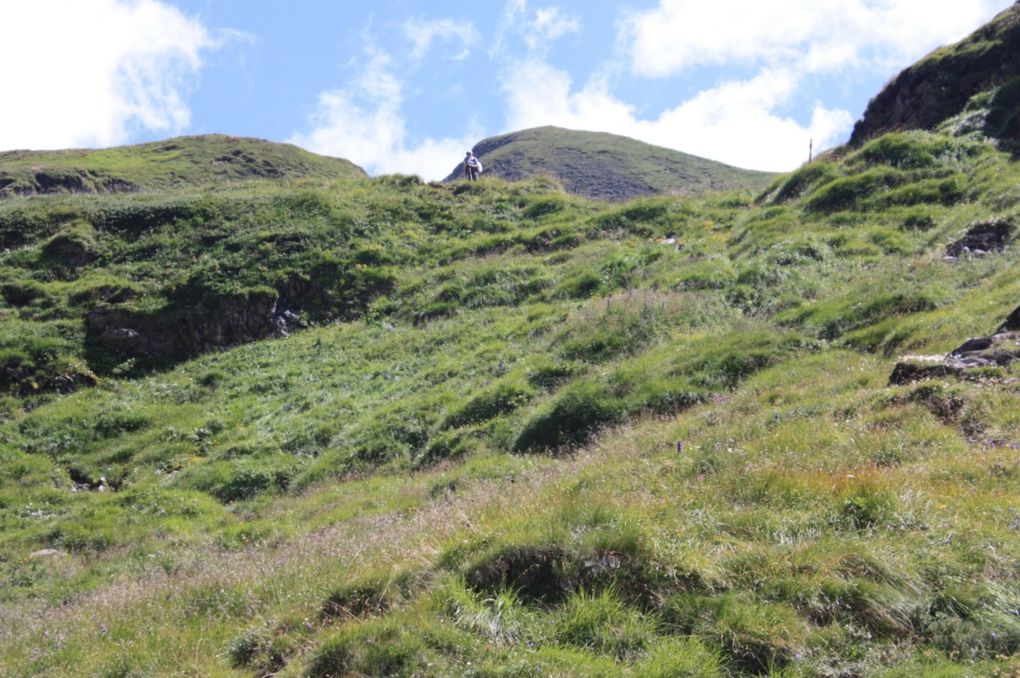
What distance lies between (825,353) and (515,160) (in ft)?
343

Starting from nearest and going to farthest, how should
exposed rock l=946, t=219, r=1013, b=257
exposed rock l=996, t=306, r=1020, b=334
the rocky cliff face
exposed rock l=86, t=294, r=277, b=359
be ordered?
exposed rock l=996, t=306, r=1020, b=334 → exposed rock l=946, t=219, r=1013, b=257 → the rocky cliff face → exposed rock l=86, t=294, r=277, b=359

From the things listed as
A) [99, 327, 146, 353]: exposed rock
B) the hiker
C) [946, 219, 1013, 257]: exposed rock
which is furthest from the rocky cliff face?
[99, 327, 146, 353]: exposed rock

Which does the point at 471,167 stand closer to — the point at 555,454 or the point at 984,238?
the point at 984,238

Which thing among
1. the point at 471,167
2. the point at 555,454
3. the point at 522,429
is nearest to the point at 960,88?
the point at 522,429

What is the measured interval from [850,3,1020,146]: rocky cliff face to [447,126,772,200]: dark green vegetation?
5353cm

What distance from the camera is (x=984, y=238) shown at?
541 inches

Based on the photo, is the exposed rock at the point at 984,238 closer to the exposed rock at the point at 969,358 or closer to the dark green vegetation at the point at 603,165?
the exposed rock at the point at 969,358

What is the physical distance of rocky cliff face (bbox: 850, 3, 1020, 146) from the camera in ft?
67.1

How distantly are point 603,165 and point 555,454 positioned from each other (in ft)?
317

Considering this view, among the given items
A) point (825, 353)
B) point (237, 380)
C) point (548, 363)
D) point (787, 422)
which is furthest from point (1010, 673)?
point (237, 380)

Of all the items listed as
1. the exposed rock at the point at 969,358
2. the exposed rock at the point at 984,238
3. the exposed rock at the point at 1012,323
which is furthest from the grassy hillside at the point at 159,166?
the exposed rock at the point at 1012,323

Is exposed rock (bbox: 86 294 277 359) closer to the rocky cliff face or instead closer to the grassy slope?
the grassy slope

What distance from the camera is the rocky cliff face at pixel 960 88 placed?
20438 mm

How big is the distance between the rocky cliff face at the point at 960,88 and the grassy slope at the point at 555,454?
2668 millimetres
